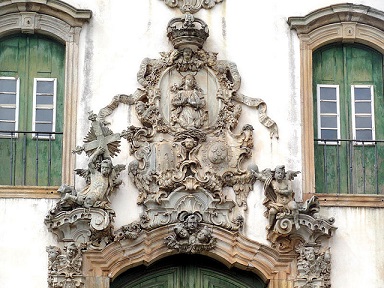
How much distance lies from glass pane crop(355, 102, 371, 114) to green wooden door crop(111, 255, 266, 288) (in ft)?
9.96

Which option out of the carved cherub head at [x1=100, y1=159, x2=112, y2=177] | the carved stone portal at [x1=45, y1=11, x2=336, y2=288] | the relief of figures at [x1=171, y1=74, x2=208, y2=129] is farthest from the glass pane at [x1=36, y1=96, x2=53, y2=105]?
the relief of figures at [x1=171, y1=74, x2=208, y2=129]

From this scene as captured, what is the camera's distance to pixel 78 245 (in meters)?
20.7

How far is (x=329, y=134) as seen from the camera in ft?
72.2

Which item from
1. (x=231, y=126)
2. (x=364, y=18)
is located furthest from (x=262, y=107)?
(x=364, y=18)

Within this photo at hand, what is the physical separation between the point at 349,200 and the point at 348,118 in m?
1.36

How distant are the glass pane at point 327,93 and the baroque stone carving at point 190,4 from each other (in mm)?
2120

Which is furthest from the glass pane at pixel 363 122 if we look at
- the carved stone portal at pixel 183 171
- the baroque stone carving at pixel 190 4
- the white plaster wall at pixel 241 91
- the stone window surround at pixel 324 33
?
the baroque stone carving at pixel 190 4

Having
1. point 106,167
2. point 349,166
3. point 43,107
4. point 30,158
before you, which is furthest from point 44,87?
point 349,166

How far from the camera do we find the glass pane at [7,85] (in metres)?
21.8

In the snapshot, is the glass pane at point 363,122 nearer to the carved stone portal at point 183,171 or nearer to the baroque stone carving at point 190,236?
the carved stone portal at point 183,171

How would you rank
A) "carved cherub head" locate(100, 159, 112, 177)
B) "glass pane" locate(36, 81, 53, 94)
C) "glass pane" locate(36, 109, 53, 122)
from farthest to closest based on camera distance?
"glass pane" locate(36, 81, 53, 94), "glass pane" locate(36, 109, 53, 122), "carved cherub head" locate(100, 159, 112, 177)

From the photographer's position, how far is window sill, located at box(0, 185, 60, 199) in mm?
21000

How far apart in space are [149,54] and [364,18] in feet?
10.9

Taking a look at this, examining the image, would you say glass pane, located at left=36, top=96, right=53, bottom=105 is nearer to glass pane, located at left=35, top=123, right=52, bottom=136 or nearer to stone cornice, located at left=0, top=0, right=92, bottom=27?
glass pane, located at left=35, top=123, right=52, bottom=136
